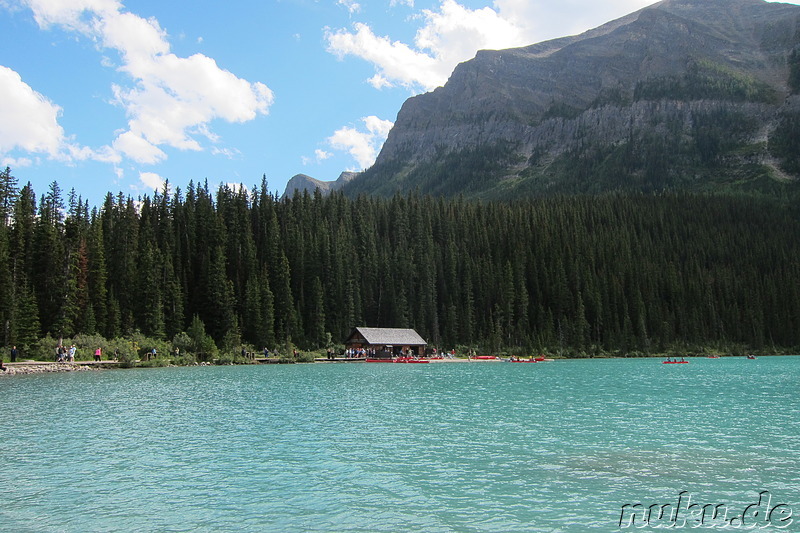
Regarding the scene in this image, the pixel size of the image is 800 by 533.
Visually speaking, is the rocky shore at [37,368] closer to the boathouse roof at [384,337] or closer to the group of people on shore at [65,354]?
the group of people on shore at [65,354]

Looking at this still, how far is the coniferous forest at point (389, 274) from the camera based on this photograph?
304 feet

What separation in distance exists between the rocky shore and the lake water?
23.2 meters

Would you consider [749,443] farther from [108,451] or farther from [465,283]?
[465,283]

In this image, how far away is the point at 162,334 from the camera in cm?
9275

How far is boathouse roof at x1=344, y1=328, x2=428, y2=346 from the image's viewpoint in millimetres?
106000

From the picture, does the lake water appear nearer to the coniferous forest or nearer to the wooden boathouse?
the coniferous forest

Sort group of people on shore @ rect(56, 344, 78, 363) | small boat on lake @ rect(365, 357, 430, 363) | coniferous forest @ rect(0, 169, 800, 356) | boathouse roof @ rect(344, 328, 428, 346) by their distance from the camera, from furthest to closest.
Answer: boathouse roof @ rect(344, 328, 428, 346), small boat on lake @ rect(365, 357, 430, 363), coniferous forest @ rect(0, 169, 800, 356), group of people on shore @ rect(56, 344, 78, 363)

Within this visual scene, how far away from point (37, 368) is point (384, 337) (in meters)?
54.9

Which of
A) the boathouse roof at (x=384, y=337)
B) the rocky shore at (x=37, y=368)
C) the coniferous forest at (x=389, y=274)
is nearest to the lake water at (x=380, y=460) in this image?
the rocky shore at (x=37, y=368)

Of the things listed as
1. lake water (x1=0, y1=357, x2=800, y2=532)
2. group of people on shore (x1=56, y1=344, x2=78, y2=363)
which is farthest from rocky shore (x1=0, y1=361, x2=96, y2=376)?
lake water (x1=0, y1=357, x2=800, y2=532)

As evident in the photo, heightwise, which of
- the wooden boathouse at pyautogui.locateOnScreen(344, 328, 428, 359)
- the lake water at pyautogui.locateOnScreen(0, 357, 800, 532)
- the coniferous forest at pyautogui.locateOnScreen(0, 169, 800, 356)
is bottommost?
the lake water at pyautogui.locateOnScreen(0, 357, 800, 532)

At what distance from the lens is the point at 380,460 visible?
73.9ft

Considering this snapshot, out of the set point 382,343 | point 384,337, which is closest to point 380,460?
point 382,343

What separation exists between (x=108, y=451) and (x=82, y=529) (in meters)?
9.80
